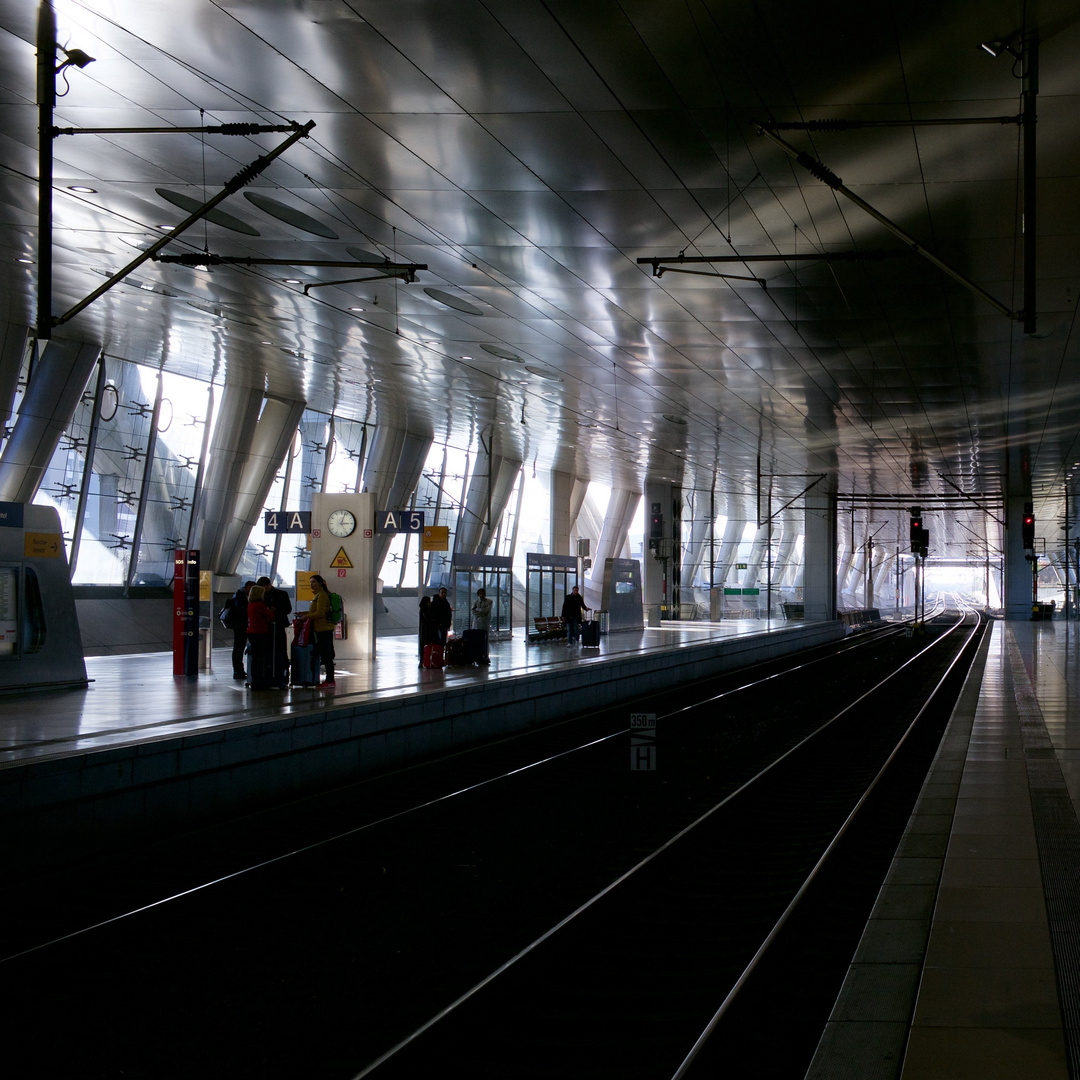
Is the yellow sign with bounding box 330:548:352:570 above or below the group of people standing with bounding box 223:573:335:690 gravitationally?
above

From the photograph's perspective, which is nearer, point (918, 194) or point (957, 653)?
point (918, 194)

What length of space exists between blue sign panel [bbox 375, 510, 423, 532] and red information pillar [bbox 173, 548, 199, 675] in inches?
163

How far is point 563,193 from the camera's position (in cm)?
1284

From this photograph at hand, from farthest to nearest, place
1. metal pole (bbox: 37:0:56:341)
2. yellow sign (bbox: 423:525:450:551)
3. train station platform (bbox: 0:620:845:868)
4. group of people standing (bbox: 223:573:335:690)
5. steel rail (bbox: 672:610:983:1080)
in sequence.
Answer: yellow sign (bbox: 423:525:450:551)
group of people standing (bbox: 223:573:335:690)
train station platform (bbox: 0:620:845:868)
metal pole (bbox: 37:0:56:341)
steel rail (bbox: 672:610:983:1080)

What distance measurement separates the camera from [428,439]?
1428 inches

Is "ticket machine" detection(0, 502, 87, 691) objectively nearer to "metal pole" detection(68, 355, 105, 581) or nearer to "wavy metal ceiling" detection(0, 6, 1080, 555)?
"wavy metal ceiling" detection(0, 6, 1080, 555)

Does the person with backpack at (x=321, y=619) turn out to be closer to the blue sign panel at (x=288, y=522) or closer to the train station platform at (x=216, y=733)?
the train station platform at (x=216, y=733)

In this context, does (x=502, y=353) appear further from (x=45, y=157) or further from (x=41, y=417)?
(x=45, y=157)

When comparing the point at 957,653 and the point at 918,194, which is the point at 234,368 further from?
the point at 957,653

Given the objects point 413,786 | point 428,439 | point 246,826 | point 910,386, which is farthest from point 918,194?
point 428,439

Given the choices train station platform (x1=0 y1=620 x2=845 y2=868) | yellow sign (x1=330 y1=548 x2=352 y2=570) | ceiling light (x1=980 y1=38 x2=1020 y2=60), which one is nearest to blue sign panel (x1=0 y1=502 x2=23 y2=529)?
train station platform (x1=0 y1=620 x2=845 y2=868)

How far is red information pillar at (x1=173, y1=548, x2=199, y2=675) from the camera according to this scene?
1708 centimetres

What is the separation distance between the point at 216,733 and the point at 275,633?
5.07 meters

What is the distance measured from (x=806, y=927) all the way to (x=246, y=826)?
5.34 m
